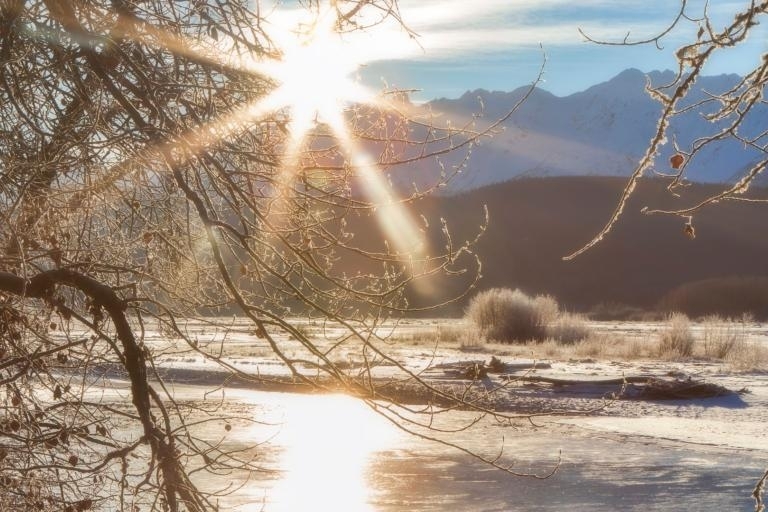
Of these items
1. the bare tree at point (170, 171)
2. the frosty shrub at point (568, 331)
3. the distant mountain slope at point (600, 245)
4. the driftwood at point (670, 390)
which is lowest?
the driftwood at point (670, 390)

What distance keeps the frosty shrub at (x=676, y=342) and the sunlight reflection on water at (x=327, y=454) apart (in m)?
9.37

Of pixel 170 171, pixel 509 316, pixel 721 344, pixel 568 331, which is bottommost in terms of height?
pixel 721 344

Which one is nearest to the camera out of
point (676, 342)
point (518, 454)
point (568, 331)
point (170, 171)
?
point (170, 171)

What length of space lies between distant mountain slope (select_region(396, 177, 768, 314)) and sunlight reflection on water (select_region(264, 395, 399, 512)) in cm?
4917

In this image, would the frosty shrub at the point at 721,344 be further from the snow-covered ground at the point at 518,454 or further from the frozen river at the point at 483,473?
the frozen river at the point at 483,473

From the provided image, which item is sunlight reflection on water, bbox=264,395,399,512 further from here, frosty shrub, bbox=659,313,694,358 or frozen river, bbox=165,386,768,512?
frosty shrub, bbox=659,313,694,358

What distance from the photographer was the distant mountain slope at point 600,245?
71312mm

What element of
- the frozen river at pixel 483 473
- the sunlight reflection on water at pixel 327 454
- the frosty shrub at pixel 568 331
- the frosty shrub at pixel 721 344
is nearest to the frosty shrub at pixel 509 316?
the frosty shrub at pixel 568 331

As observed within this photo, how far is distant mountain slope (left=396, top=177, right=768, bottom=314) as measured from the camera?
71.3 meters

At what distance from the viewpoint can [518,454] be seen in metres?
10.4

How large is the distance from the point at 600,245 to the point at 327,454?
67.6m

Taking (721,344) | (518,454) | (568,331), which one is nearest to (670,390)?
(518,454)

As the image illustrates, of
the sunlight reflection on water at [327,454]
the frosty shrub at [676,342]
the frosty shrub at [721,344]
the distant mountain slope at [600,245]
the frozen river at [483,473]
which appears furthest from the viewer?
the distant mountain slope at [600,245]

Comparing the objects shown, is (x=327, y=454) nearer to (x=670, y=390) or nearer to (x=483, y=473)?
(x=483, y=473)
